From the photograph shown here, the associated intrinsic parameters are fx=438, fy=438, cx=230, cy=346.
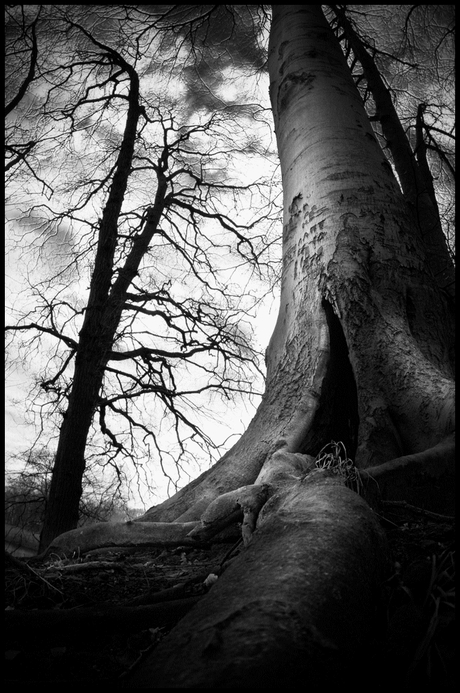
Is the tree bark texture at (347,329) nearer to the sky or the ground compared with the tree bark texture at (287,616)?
nearer to the sky

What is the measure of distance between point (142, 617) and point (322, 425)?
1.53 meters

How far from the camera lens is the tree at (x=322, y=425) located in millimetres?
825

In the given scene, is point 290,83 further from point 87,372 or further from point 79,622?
point 79,622

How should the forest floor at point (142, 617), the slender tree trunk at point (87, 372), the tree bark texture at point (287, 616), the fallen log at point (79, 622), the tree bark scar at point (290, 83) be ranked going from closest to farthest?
the tree bark texture at point (287, 616)
the forest floor at point (142, 617)
the fallen log at point (79, 622)
the tree bark scar at point (290, 83)
the slender tree trunk at point (87, 372)

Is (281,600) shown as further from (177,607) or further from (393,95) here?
(393,95)

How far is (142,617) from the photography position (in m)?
1.24

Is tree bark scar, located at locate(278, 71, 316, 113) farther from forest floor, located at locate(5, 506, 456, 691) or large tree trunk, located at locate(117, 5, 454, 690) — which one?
forest floor, located at locate(5, 506, 456, 691)

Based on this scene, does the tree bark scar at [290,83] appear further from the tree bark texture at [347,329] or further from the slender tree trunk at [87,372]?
the slender tree trunk at [87,372]

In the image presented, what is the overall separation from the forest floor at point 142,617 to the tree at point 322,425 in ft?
0.25

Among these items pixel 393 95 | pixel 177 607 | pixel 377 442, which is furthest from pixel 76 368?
Answer: pixel 393 95

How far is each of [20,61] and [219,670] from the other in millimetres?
6386

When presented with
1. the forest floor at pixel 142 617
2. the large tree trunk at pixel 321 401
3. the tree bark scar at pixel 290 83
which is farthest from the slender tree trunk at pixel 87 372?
the forest floor at pixel 142 617

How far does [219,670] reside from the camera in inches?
28.7

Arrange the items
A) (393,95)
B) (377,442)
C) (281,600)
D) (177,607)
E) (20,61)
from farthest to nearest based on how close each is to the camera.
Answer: (393,95) → (20,61) → (377,442) → (177,607) → (281,600)
